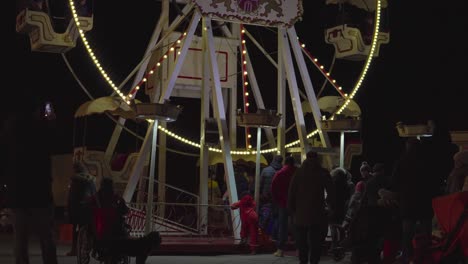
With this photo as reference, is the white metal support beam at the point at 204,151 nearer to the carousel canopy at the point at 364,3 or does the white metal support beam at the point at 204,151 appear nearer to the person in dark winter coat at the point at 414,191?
the carousel canopy at the point at 364,3

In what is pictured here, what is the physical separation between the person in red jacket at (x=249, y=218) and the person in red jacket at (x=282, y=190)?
899 mm

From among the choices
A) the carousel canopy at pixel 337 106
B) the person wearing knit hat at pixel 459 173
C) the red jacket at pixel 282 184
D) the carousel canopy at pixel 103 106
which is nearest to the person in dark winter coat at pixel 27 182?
the person wearing knit hat at pixel 459 173

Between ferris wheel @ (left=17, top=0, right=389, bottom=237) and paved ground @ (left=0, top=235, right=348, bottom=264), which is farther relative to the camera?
ferris wheel @ (left=17, top=0, right=389, bottom=237)

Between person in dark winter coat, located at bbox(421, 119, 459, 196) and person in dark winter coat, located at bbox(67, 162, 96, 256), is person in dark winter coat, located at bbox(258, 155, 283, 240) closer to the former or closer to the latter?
person in dark winter coat, located at bbox(67, 162, 96, 256)

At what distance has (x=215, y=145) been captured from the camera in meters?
17.0

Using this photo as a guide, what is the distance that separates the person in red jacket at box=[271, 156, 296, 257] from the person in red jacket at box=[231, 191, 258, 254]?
90 cm

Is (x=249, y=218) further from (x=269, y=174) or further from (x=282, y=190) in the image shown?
(x=282, y=190)

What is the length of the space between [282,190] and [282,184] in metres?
0.11

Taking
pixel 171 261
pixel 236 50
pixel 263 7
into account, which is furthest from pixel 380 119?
pixel 171 261

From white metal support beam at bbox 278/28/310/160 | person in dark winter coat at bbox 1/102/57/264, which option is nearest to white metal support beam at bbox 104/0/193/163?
white metal support beam at bbox 278/28/310/160

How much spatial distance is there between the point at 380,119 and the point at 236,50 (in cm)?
1537

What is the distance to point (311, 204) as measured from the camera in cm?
1082

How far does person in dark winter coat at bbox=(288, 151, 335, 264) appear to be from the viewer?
1081 cm

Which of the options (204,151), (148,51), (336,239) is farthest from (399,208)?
(148,51)
